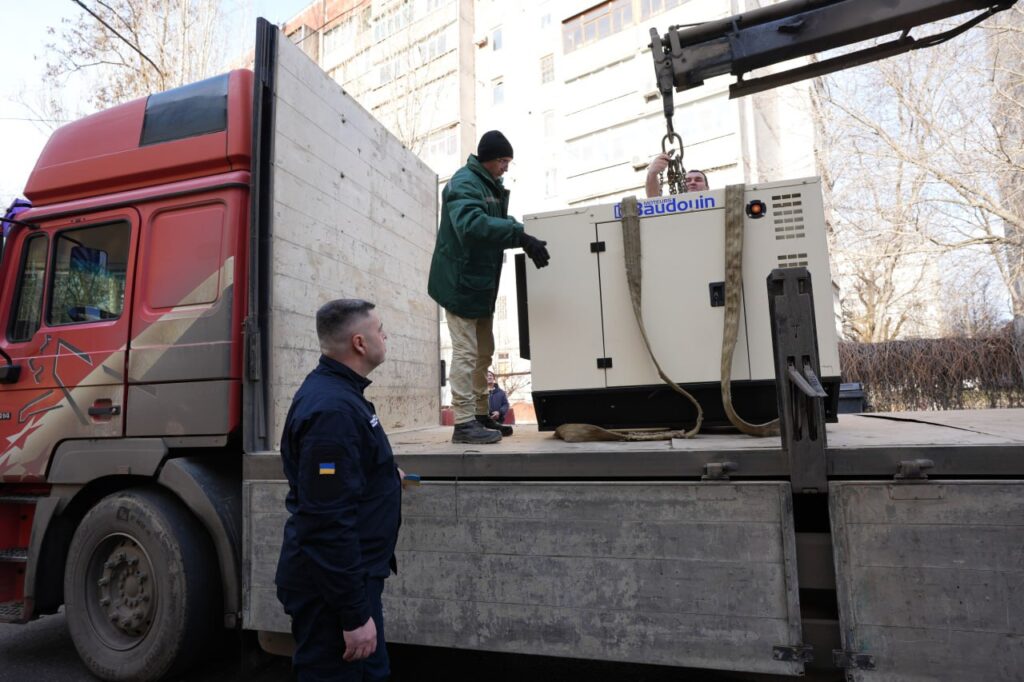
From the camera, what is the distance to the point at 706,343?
324cm

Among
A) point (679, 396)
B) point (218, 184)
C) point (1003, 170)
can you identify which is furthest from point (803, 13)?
point (1003, 170)

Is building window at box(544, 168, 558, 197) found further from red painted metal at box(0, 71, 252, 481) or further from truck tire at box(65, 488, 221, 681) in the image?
truck tire at box(65, 488, 221, 681)

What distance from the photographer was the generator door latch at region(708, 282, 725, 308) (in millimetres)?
3245

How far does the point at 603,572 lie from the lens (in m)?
2.49

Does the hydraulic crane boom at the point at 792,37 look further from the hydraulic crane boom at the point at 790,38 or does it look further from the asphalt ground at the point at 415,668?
the asphalt ground at the point at 415,668

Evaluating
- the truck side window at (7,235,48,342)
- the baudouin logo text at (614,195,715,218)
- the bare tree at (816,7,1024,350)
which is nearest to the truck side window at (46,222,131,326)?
the truck side window at (7,235,48,342)

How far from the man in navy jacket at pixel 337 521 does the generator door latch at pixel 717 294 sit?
1898mm

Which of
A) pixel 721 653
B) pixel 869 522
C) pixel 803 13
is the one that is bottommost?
pixel 721 653

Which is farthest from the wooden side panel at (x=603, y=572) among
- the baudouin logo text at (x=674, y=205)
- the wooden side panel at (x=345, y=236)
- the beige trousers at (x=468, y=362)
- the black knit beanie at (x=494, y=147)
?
the black knit beanie at (x=494, y=147)

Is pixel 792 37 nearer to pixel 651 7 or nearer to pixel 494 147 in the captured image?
pixel 494 147

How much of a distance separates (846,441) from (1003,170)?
10517mm

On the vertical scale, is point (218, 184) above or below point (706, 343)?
above

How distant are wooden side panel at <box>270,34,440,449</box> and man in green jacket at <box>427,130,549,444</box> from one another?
0.73 meters

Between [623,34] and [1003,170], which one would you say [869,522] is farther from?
[623,34]
